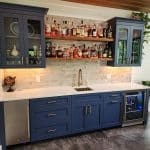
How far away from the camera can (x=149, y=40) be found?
168 inches

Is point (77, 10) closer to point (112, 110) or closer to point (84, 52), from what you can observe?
point (84, 52)

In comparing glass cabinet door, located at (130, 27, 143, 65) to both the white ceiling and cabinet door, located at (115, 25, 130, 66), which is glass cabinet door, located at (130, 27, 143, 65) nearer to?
cabinet door, located at (115, 25, 130, 66)

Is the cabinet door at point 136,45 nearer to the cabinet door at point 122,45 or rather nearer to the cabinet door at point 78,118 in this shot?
the cabinet door at point 122,45

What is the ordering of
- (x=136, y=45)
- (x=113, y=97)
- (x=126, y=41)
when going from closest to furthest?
(x=113, y=97), (x=126, y=41), (x=136, y=45)

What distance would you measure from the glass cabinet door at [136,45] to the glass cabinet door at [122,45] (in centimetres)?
16

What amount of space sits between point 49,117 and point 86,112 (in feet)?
2.41

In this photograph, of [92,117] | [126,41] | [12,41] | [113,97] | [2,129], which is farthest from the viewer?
[126,41]

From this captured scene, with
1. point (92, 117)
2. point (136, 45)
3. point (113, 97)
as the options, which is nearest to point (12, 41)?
point (92, 117)

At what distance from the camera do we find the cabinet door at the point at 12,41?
2643mm

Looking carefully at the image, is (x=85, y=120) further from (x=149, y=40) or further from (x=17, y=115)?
(x=149, y=40)

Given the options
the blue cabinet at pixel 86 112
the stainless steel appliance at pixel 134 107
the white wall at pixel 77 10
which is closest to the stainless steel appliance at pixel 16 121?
the blue cabinet at pixel 86 112

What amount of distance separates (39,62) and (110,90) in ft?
5.07

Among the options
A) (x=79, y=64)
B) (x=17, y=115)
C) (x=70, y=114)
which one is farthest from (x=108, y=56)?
(x=17, y=115)

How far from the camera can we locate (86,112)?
3.05 meters
